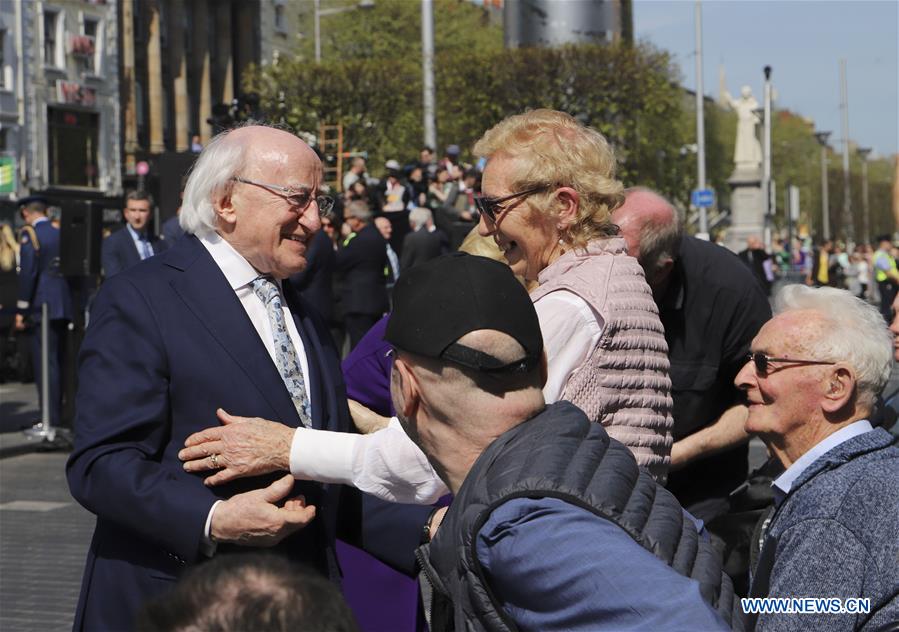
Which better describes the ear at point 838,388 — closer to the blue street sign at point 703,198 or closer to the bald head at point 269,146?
the bald head at point 269,146

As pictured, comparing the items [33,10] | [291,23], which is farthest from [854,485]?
[291,23]

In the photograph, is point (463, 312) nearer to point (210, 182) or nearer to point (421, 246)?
point (210, 182)

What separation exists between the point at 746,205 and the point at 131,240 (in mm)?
43804

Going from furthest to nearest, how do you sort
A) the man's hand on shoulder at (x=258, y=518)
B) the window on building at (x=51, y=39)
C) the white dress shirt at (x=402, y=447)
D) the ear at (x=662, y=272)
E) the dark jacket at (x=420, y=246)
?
the window on building at (x=51, y=39)
the dark jacket at (x=420, y=246)
the ear at (x=662, y=272)
the man's hand on shoulder at (x=258, y=518)
the white dress shirt at (x=402, y=447)

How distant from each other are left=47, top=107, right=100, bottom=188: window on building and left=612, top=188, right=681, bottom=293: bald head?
169 ft

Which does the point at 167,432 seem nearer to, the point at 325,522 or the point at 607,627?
the point at 325,522

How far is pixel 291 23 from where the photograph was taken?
3132 inches

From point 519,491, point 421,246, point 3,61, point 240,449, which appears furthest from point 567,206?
point 3,61

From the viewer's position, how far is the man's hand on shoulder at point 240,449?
317 centimetres

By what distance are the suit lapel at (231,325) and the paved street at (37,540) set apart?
13.0 ft

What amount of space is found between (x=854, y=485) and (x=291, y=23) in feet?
259

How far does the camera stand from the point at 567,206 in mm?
3549

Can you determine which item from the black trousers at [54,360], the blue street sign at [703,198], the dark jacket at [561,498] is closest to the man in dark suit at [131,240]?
the black trousers at [54,360]

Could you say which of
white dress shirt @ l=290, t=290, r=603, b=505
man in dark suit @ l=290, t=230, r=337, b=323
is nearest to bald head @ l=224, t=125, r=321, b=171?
white dress shirt @ l=290, t=290, r=603, b=505
